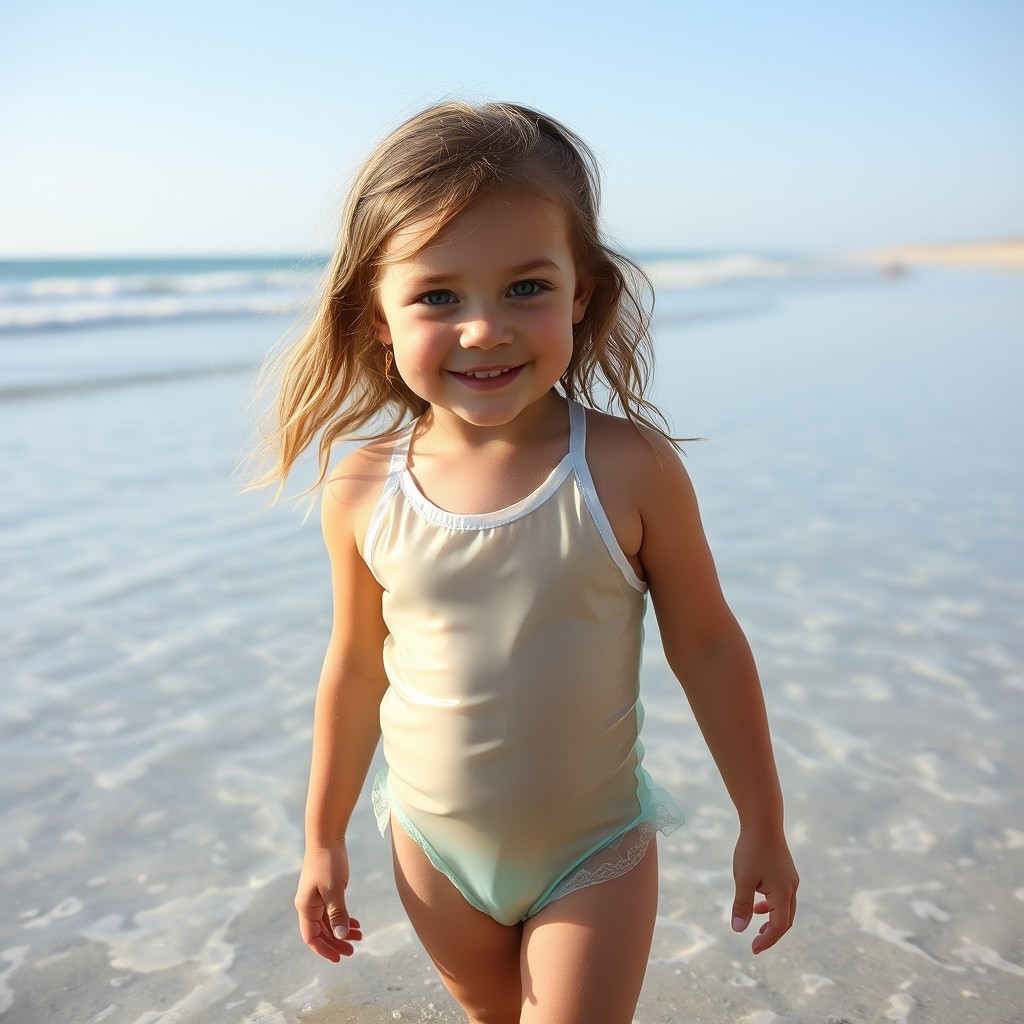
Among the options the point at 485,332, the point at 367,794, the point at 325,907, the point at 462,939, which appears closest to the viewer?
the point at 485,332

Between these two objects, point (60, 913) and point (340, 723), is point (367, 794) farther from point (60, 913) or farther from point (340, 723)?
point (340, 723)

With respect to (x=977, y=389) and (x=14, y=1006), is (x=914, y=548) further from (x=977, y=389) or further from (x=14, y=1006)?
(x=977, y=389)

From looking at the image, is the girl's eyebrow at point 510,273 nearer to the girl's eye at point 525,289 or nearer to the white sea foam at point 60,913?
the girl's eye at point 525,289

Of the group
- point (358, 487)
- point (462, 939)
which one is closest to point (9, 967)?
point (462, 939)

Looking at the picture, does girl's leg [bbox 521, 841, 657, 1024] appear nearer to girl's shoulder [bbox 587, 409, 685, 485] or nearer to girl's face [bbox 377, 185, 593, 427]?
girl's shoulder [bbox 587, 409, 685, 485]

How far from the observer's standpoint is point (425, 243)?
1662 millimetres

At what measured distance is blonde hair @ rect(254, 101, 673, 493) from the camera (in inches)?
67.2

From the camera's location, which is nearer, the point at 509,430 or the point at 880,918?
the point at 509,430

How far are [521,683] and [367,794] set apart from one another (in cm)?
146

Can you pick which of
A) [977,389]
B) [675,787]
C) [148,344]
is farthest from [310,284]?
[148,344]

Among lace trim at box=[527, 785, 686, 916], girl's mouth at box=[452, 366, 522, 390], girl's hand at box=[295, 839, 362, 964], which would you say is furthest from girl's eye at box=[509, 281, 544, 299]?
girl's hand at box=[295, 839, 362, 964]

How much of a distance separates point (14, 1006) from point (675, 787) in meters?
1.64

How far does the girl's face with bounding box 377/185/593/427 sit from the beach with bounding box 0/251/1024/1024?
50cm

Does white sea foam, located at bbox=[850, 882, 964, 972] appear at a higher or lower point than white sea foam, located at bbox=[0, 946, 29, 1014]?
lower
